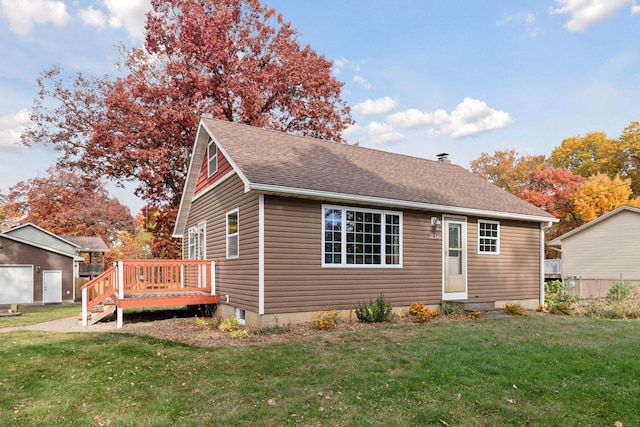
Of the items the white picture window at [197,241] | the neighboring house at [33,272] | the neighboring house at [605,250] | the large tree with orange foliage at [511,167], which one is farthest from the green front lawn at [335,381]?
the large tree with orange foliage at [511,167]

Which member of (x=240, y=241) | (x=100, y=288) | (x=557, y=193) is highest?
(x=557, y=193)

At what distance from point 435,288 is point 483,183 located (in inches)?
215

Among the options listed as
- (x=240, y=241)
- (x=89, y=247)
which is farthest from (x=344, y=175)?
(x=89, y=247)

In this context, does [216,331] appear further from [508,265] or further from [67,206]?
[67,206]

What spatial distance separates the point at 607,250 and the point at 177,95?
73.1 ft

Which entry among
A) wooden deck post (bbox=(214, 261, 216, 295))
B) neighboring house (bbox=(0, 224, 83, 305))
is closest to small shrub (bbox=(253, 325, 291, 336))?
wooden deck post (bbox=(214, 261, 216, 295))

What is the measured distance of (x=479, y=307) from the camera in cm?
1116

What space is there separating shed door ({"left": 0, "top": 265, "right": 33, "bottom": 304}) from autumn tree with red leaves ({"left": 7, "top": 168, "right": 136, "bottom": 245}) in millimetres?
13108

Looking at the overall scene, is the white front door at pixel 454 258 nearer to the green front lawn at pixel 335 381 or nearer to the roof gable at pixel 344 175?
the roof gable at pixel 344 175

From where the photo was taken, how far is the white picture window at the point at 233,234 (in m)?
10.4

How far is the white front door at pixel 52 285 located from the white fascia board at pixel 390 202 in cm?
2110

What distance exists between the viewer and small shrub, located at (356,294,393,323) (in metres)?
9.72

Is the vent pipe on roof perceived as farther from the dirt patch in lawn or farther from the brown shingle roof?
the dirt patch in lawn

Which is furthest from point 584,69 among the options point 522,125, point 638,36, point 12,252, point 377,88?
point 12,252
